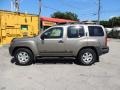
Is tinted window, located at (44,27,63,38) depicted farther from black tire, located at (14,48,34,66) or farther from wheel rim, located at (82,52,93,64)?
wheel rim, located at (82,52,93,64)

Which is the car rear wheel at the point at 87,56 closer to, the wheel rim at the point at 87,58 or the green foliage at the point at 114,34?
the wheel rim at the point at 87,58

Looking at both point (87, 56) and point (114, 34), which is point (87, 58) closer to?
point (87, 56)

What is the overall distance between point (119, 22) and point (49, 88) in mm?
96190

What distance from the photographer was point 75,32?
1370 centimetres

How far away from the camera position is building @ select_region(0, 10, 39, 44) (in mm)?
27656

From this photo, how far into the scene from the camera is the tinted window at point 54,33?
538 inches

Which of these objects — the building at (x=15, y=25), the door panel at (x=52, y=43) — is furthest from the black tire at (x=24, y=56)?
the building at (x=15, y=25)

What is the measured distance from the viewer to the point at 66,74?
1127 cm

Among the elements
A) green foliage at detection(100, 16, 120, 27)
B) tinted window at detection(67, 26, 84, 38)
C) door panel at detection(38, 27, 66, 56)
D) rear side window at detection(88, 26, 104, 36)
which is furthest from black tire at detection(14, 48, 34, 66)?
green foliage at detection(100, 16, 120, 27)

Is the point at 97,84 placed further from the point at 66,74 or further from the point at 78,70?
the point at 78,70

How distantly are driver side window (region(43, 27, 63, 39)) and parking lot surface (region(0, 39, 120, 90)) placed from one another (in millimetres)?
1315

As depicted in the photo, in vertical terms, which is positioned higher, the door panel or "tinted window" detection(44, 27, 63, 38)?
"tinted window" detection(44, 27, 63, 38)

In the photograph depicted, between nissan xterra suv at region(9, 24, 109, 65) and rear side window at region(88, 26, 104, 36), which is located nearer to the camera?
nissan xterra suv at region(9, 24, 109, 65)

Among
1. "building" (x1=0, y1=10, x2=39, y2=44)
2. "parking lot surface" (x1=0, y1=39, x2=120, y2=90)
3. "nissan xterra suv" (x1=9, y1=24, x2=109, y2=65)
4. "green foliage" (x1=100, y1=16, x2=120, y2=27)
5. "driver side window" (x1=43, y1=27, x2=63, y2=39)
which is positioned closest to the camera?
"parking lot surface" (x1=0, y1=39, x2=120, y2=90)
